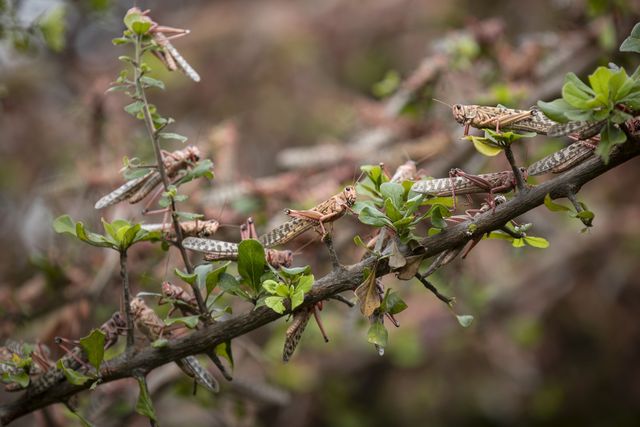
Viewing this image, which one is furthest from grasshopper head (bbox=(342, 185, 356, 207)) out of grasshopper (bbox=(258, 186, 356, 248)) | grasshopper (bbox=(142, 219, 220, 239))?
grasshopper (bbox=(142, 219, 220, 239))

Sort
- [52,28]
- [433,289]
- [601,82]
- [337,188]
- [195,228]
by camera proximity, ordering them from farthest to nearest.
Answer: [337,188] → [52,28] → [195,228] → [433,289] → [601,82]

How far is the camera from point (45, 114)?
127 inches

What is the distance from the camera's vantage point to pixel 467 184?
821 mm

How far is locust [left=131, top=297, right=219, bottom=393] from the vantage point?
35.9 inches

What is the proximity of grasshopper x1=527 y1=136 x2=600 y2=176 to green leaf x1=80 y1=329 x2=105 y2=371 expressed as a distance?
68 cm

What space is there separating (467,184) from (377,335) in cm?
25

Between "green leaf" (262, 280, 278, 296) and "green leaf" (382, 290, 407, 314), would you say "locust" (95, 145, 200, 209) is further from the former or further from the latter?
"green leaf" (382, 290, 407, 314)

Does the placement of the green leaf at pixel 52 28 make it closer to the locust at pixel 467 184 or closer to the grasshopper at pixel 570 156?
the locust at pixel 467 184

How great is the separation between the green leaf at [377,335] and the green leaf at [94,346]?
39 centimetres

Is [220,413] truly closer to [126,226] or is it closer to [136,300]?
[136,300]

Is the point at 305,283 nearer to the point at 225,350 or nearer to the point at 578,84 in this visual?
the point at 225,350

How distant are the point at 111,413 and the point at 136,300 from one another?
2.77ft

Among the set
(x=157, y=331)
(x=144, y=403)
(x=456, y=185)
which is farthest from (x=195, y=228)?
(x=456, y=185)

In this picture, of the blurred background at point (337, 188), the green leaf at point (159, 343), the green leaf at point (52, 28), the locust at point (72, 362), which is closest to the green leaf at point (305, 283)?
the green leaf at point (159, 343)
